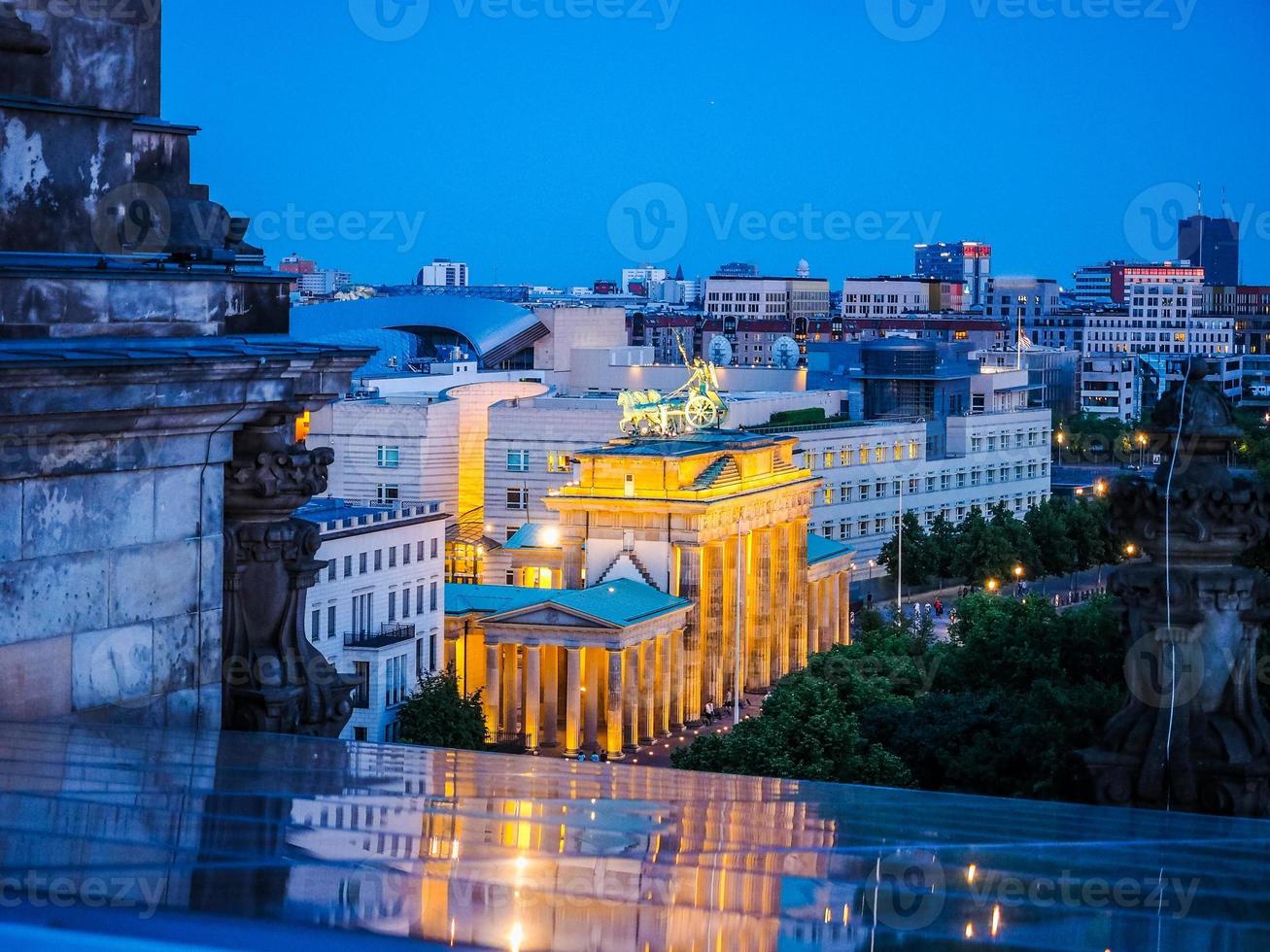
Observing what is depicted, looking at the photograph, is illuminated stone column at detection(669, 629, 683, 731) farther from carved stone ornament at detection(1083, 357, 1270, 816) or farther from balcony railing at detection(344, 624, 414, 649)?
carved stone ornament at detection(1083, 357, 1270, 816)

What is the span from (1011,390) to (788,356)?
14350mm

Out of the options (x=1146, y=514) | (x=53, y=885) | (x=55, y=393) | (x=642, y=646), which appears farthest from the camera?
(x=642, y=646)


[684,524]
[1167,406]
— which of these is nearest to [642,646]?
[684,524]

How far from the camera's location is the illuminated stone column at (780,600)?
98688mm

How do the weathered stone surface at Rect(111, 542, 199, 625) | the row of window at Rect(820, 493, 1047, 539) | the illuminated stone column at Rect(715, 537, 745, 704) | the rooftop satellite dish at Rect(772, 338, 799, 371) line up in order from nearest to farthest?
the weathered stone surface at Rect(111, 542, 199, 625), the illuminated stone column at Rect(715, 537, 745, 704), the row of window at Rect(820, 493, 1047, 539), the rooftop satellite dish at Rect(772, 338, 799, 371)

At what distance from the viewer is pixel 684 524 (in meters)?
90.2

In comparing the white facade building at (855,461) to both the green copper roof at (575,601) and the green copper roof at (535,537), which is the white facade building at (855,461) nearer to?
the green copper roof at (535,537)

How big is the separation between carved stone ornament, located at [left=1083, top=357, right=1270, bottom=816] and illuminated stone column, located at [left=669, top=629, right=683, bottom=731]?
75.0 metres

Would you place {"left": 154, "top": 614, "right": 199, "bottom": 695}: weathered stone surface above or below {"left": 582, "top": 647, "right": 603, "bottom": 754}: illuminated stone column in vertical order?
above

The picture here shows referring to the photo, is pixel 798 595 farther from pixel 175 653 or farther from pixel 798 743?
pixel 175 653

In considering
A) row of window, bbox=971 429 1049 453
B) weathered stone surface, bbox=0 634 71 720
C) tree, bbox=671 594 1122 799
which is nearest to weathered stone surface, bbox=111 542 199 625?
weathered stone surface, bbox=0 634 71 720

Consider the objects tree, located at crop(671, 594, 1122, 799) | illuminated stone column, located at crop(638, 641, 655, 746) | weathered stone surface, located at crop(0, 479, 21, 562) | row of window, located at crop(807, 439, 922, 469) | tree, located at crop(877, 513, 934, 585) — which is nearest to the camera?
weathered stone surface, located at crop(0, 479, 21, 562)

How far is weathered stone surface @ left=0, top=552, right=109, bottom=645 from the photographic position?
10.5m

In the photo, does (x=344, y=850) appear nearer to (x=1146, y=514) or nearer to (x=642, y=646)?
(x=1146, y=514)
